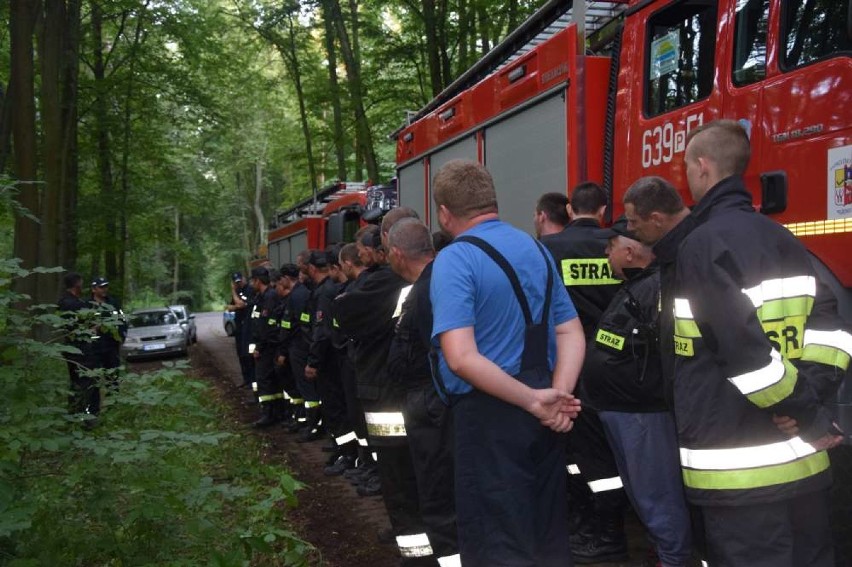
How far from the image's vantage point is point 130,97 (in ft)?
59.4

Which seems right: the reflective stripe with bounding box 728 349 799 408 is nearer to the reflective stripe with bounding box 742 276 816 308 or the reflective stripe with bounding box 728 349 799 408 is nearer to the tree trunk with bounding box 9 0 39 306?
the reflective stripe with bounding box 742 276 816 308

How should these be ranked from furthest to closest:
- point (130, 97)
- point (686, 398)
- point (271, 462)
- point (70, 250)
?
1. point (130, 97)
2. point (70, 250)
3. point (271, 462)
4. point (686, 398)

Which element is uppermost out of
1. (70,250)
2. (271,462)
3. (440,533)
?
(70,250)

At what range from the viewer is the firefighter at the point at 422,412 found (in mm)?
3561

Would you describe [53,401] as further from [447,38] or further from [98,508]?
[447,38]

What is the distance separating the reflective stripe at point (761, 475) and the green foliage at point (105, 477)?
7.32 ft

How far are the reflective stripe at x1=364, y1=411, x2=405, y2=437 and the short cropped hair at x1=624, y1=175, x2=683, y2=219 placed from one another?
1782 millimetres

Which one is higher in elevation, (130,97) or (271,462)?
(130,97)

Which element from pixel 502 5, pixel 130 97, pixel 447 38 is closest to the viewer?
pixel 502 5

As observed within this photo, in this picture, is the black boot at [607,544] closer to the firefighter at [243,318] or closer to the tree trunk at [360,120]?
the firefighter at [243,318]

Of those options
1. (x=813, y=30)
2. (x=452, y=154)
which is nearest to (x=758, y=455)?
→ (x=813, y=30)

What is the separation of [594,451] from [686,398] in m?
1.80

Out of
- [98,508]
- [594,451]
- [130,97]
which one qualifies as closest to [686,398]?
[594,451]

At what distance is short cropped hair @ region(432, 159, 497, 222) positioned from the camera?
2859 millimetres
